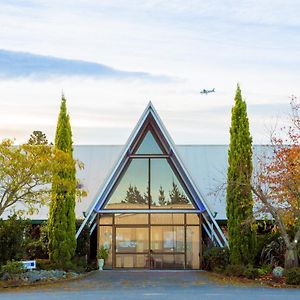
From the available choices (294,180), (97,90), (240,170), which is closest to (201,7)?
(97,90)

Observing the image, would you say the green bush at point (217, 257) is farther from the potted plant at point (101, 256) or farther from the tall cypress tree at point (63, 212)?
the tall cypress tree at point (63, 212)

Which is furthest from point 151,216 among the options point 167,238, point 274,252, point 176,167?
point 274,252

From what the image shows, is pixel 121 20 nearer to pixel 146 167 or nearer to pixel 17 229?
pixel 17 229

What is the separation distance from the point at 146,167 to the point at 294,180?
7.60 meters

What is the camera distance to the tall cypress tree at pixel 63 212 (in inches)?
974

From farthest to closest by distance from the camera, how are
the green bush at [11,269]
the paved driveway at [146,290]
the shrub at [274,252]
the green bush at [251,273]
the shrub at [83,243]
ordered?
1. the shrub at [83,243]
2. the shrub at [274,252]
3. the green bush at [251,273]
4. the green bush at [11,269]
5. the paved driveway at [146,290]

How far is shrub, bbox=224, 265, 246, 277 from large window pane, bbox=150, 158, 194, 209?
4.72m

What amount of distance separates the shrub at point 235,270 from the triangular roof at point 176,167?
2.51 metres

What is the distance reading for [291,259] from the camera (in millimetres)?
22375

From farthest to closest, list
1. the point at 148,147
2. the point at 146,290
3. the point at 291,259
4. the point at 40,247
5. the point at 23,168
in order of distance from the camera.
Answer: the point at 148,147 → the point at 40,247 → the point at 291,259 → the point at 23,168 → the point at 146,290

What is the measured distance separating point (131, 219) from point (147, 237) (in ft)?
3.44

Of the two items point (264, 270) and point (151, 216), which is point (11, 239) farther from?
point (264, 270)

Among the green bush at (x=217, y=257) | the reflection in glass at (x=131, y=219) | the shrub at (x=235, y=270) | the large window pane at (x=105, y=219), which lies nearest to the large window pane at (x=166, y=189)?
the reflection in glass at (x=131, y=219)

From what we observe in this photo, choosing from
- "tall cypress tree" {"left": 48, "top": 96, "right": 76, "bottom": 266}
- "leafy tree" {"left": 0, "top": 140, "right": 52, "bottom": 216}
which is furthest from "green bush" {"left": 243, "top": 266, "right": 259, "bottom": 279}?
"leafy tree" {"left": 0, "top": 140, "right": 52, "bottom": 216}
